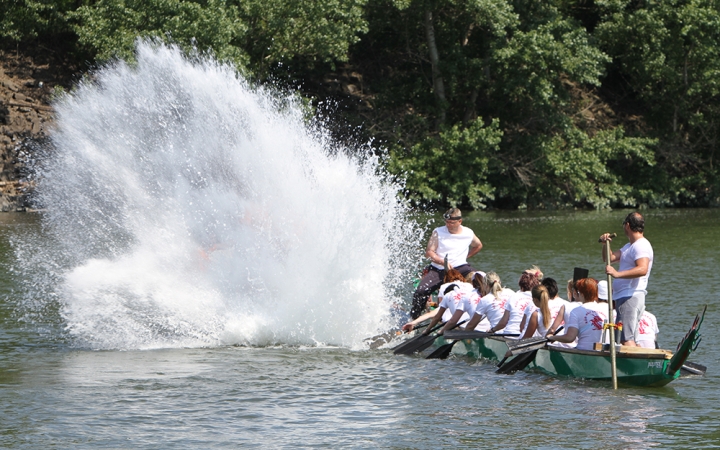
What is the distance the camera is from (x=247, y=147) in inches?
730

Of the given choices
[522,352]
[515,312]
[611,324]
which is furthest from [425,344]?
[611,324]

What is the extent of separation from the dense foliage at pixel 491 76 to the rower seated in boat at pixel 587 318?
25.9 meters

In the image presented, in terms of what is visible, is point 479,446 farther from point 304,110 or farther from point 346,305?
point 304,110

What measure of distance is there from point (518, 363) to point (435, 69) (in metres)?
32.0

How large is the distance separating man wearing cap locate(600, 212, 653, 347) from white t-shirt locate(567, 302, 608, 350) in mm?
244

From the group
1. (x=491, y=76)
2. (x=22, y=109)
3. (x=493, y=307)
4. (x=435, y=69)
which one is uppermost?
(x=435, y=69)

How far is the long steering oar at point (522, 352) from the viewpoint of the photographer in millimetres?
13148

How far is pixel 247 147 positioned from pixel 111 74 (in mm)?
18908

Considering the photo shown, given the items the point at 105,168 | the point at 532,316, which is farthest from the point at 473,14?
the point at 532,316

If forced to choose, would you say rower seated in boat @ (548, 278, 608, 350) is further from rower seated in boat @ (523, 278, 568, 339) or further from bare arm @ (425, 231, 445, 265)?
bare arm @ (425, 231, 445, 265)

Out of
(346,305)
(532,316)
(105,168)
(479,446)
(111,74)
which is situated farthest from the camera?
(111,74)

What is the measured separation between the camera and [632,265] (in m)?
12.1

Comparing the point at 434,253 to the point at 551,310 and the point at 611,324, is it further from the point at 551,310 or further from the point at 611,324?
the point at 611,324

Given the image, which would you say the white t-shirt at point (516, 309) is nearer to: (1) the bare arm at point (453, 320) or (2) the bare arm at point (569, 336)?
(1) the bare arm at point (453, 320)
